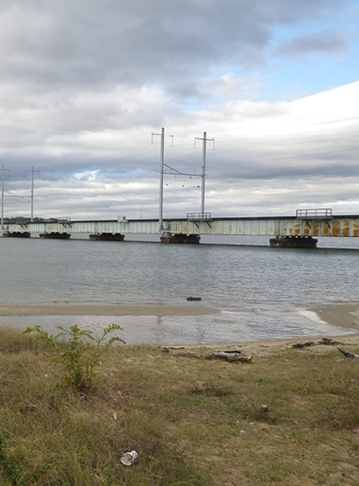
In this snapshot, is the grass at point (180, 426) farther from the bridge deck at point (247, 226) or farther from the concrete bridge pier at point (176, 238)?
the concrete bridge pier at point (176, 238)

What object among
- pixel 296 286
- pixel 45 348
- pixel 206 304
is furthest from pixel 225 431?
pixel 296 286

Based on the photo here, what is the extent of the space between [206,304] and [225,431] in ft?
64.2

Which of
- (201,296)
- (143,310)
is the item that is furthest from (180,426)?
(201,296)

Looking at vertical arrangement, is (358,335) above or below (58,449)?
below

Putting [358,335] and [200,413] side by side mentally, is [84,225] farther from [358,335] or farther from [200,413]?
[200,413]

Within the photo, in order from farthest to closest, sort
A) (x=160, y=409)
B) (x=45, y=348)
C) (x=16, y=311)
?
1. (x=16, y=311)
2. (x=45, y=348)
3. (x=160, y=409)

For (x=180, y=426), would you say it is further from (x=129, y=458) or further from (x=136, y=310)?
(x=136, y=310)

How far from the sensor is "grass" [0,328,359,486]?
15.4ft

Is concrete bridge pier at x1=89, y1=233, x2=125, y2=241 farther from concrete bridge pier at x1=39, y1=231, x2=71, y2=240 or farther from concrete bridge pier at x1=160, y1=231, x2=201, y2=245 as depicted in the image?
concrete bridge pier at x1=160, y1=231, x2=201, y2=245

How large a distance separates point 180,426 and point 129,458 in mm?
1391

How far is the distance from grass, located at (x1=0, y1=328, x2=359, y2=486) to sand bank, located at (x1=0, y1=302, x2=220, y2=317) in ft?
38.0

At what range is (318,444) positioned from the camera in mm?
6008

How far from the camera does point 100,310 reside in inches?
880

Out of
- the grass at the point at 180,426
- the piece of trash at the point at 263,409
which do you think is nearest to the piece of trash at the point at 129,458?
the grass at the point at 180,426
